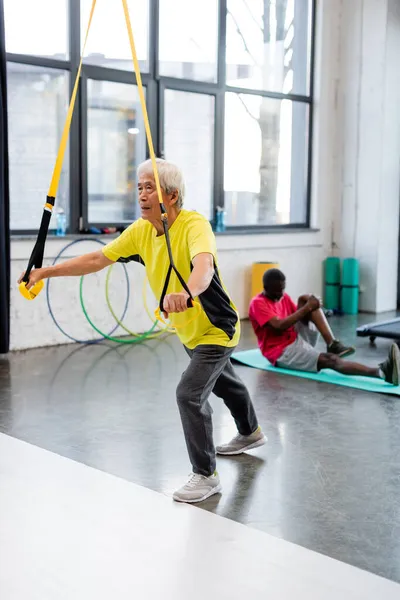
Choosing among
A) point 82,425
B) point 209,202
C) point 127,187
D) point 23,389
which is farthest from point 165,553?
point 209,202

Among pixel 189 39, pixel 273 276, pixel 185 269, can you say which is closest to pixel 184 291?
pixel 185 269

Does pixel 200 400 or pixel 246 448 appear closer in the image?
pixel 200 400

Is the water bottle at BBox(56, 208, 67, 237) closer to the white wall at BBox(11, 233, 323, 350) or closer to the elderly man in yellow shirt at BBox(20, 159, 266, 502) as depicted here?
the white wall at BBox(11, 233, 323, 350)

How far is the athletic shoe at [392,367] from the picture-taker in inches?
197

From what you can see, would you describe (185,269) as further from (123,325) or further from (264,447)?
(123,325)

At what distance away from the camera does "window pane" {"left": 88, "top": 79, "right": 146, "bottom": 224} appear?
6676 mm

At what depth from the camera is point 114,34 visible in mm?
6766

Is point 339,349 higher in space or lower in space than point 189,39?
lower

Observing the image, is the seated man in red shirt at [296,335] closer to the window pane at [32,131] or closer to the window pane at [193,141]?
the window pane at [32,131]

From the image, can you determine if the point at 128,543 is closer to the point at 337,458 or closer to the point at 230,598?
the point at 230,598

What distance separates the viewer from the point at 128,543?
273 centimetres

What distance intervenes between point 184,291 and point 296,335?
2530 mm

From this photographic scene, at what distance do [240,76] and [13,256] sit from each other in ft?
10.5

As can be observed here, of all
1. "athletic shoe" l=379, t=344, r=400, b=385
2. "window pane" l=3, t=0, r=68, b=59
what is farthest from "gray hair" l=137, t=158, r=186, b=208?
"window pane" l=3, t=0, r=68, b=59
